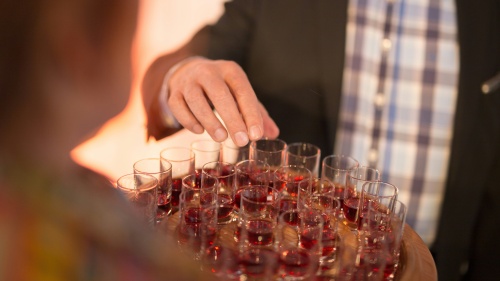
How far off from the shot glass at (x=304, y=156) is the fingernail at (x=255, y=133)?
0.30 m

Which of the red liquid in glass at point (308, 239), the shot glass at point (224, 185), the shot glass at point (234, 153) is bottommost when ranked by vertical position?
the red liquid in glass at point (308, 239)

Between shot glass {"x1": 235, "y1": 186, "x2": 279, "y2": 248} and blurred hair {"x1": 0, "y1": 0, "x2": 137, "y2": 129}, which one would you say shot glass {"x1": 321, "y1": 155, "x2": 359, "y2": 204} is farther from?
blurred hair {"x1": 0, "y1": 0, "x2": 137, "y2": 129}

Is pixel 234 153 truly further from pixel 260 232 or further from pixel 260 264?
pixel 260 264

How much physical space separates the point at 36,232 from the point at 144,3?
381cm

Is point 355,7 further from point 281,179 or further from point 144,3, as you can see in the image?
point 144,3

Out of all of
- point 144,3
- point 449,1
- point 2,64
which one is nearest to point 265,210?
point 2,64

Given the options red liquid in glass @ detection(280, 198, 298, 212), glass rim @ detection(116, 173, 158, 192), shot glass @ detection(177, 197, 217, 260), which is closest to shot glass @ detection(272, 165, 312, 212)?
red liquid in glass @ detection(280, 198, 298, 212)

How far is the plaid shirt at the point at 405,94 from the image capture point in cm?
212

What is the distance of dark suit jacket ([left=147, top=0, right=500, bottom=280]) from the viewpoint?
208cm

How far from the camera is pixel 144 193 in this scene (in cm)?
139

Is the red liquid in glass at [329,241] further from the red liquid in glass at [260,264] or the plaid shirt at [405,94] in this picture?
the plaid shirt at [405,94]

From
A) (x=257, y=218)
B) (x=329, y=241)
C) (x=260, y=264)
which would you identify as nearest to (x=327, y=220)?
(x=329, y=241)

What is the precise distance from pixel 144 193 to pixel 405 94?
121 cm

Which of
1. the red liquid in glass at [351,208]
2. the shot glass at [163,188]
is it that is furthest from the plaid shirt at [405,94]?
the shot glass at [163,188]
